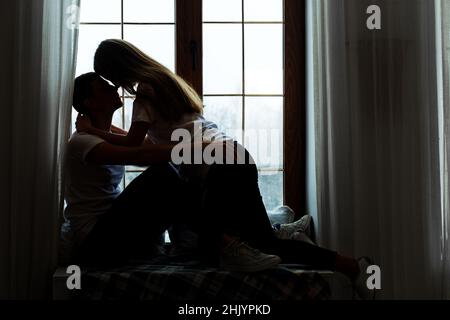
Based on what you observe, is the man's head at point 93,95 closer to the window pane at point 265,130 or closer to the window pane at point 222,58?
the window pane at point 222,58

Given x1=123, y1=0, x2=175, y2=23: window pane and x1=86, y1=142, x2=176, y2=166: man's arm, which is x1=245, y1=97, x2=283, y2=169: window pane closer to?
x1=123, y1=0, x2=175, y2=23: window pane

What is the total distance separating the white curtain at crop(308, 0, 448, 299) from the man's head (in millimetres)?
794

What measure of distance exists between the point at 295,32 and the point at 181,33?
1.58 ft

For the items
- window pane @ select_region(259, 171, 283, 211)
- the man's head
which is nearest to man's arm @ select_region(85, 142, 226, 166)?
the man's head

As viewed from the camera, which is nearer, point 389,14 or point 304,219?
point 389,14

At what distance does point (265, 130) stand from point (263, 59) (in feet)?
1.00

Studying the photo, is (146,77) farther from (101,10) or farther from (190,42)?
(101,10)

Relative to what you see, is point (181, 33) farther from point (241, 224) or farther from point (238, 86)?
point (241, 224)

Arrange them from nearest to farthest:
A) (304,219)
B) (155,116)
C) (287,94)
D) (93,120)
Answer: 1. (155,116)
2. (93,120)
3. (304,219)
4. (287,94)

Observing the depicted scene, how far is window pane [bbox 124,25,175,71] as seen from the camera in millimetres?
2645

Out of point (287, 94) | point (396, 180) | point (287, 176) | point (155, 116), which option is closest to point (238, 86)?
point (287, 94)

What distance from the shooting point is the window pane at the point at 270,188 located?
8.72ft

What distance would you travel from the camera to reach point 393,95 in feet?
7.44

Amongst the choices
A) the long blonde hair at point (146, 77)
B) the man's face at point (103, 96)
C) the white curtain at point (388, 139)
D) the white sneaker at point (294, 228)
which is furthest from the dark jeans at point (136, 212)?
the white curtain at point (388, 139)
